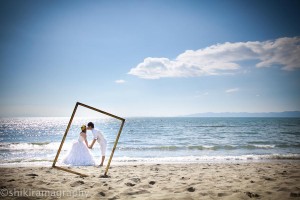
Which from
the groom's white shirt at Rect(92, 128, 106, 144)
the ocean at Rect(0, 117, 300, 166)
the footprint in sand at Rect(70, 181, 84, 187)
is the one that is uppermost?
the groom's white shirt at Rect(92, 128, 106, 144)

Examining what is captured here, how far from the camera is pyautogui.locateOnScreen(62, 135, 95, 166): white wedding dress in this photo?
9.71m

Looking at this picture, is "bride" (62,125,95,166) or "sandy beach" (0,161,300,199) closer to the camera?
"sandy beach" (0,161,300,199)

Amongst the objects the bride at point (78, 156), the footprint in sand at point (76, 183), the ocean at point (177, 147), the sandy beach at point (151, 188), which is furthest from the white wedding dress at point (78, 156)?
the footprint in sand at point (76, 183)

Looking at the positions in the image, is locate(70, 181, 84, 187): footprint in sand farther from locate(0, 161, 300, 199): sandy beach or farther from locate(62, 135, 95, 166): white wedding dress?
locate(62, 135, 95, 166): white wedding dress

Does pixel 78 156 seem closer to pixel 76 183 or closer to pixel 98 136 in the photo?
pixel 98 136

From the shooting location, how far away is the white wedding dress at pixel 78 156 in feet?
31.8

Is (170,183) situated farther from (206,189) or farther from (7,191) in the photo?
(7,191)

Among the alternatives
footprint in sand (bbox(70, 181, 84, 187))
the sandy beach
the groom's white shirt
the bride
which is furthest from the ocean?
the sandy beach

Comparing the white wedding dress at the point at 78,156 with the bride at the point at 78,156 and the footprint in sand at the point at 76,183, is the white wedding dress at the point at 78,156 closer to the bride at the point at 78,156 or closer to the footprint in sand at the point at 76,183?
the bride at the point at 78,156

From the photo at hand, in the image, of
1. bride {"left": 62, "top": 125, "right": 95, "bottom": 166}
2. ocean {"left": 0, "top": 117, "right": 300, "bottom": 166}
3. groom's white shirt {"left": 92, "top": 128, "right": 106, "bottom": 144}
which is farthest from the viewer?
ocean {"left": 0, "top": 117, "right": 300, "bottom": 166}

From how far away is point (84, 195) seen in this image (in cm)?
550

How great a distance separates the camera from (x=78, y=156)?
9789 mm

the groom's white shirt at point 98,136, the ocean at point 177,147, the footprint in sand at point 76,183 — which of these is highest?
the groom's white shirt at point 98,136

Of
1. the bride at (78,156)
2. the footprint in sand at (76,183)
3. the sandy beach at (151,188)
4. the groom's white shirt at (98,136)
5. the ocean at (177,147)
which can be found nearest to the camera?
the sandy beach at (151,188)
